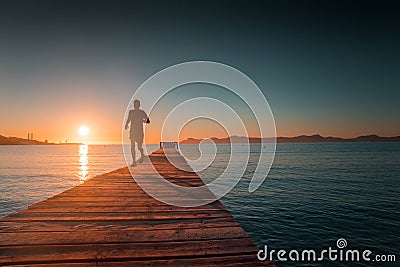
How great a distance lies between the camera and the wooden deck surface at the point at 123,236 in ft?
8.46

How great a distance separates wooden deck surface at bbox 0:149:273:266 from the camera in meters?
2.58

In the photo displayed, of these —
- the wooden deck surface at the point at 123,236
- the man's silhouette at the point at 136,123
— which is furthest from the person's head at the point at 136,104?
the wooden deck surface at the point at 123,236

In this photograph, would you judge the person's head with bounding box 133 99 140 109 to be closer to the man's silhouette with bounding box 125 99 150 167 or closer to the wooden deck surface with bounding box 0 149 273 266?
the man's silhouette with bounding box 125 99 150 167

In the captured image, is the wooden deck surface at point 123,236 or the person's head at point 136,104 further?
the person's head at point 136,104

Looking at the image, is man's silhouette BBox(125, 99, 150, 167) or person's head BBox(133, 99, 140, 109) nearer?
man's silhouette BBox(125, 99, 150, 167)

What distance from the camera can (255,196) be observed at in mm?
17500

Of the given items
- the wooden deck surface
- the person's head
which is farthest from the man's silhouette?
the wooden deck surface

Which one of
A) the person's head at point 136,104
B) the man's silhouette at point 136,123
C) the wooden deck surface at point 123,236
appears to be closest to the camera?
the wooden deck surface at point 123,236

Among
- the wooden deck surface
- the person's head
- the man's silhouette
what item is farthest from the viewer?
the person's head

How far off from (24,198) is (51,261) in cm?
1968

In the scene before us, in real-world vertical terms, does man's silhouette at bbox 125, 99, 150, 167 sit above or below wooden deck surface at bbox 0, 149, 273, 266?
above

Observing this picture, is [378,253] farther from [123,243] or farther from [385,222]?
[123,243]

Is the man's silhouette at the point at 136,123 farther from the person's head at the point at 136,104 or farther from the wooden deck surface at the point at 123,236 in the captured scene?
the wooden deck surface at the point at 123,236

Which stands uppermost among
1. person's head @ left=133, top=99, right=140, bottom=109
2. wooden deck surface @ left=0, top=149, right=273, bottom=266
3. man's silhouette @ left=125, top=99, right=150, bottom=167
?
person's head @ left=133, top=99, right=140, bottom=109
